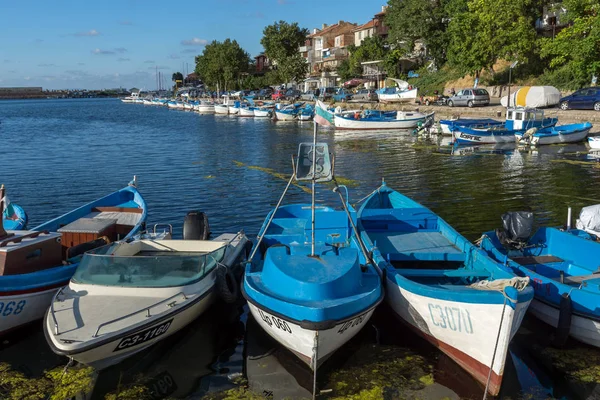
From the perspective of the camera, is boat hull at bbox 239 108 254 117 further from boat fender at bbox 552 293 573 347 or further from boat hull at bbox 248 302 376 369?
boat fender at bbox 552 293 573 347

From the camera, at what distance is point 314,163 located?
31.9 ft

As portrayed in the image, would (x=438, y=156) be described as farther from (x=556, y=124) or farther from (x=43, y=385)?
(x=43, y=385)

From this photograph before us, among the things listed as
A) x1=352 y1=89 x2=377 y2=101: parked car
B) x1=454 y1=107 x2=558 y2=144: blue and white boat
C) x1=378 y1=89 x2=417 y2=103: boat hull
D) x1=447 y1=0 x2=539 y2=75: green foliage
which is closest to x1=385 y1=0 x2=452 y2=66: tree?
x1=352 y1=89 x2=377 y2=101: parked car

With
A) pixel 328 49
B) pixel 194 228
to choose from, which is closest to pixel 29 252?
pixel 194 228

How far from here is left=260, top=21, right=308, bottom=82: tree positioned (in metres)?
98.1

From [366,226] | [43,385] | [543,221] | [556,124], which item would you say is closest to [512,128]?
[556,124]

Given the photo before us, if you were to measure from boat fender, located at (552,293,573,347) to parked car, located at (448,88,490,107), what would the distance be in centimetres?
4298

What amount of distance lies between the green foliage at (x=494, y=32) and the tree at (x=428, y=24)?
404 inches

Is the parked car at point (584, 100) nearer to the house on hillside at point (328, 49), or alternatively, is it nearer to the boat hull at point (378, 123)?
the boat hull at point (378, 123)

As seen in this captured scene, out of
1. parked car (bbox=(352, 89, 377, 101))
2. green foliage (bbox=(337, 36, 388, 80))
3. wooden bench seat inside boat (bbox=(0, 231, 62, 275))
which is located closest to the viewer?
wooden bench seat inside boat (bbox=(0, 231, 62, 275))

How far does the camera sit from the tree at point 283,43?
98.1m

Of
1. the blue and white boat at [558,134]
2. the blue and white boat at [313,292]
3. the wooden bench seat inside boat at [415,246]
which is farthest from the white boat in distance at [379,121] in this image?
the blue and white boat at [313,292]

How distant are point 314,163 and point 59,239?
5.83m

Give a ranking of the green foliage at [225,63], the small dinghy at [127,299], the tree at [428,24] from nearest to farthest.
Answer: the small dinghy at [127,299] → the tree at [428,24] → the green foliage at [225,63]
